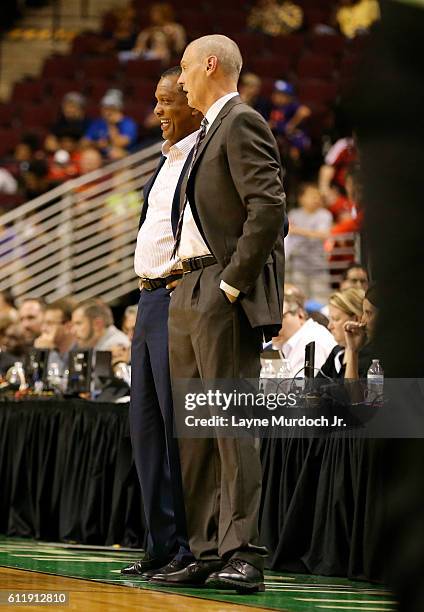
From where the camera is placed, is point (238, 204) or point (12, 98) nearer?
point (238, 204)

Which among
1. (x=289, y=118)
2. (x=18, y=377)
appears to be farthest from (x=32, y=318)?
(x=289, y=118)

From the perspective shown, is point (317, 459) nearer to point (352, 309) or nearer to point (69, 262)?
point (352, 309)

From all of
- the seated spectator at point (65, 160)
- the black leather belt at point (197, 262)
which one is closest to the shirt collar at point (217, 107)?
the black leather belt at point (197, 262)

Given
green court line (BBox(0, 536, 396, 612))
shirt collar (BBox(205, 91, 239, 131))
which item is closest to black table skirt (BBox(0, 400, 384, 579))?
green court line (BBox(0, 536, 396, 612))

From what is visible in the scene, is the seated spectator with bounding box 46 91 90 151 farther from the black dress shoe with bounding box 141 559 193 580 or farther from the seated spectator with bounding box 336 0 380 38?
the black dress shoe with bounding box 141 559 193 580

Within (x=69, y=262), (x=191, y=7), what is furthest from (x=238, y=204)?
(x=191, y=7)

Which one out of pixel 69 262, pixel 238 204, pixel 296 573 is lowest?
pixel 296 573

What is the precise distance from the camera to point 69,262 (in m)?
11.8

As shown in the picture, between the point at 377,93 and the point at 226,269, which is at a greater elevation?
the point at 226,269

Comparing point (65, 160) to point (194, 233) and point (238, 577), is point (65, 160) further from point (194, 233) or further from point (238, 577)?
point (238, 577)

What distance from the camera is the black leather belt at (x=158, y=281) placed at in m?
4.36

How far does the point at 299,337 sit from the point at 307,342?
0.06 m

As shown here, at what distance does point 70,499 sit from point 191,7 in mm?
11672

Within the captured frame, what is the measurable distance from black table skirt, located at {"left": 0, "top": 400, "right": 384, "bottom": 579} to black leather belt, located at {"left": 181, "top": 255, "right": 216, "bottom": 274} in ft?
3.50
